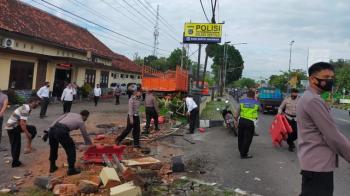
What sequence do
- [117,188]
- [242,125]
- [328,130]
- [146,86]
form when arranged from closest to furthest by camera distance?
[328,130], [117,188], [242,125], [146,86]

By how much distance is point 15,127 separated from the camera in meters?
8.58

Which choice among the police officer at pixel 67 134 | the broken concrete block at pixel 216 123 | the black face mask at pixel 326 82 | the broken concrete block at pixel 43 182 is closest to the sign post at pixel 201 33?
the broken concrete block at pixel 216 123

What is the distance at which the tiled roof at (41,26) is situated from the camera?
69.7 feet

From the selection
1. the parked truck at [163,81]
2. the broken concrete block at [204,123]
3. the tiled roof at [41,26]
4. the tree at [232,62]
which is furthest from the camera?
the tree at [232,62]

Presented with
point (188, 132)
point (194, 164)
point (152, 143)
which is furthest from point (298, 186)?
point (188, 132)

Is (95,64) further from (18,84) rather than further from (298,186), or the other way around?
(298,186)

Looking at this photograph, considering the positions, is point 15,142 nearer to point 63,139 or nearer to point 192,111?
point 63,139

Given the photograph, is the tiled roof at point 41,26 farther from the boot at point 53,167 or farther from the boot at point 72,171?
the boot at point 72,171

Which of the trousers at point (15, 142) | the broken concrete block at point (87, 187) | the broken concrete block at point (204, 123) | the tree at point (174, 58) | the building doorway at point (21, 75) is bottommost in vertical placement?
the broken concrete block at point (87, 187)

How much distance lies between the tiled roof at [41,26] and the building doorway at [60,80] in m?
2.17

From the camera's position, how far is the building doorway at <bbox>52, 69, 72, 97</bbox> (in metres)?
27.1

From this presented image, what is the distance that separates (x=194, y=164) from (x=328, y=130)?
591 cm

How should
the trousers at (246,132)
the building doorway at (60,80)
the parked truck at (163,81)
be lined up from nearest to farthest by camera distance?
the trousers at (246,132)
the parked truck at (163,81)
the building doorway at (60,80)

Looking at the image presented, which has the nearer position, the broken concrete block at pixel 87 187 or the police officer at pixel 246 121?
the broken concrete block at pixel 87 187
